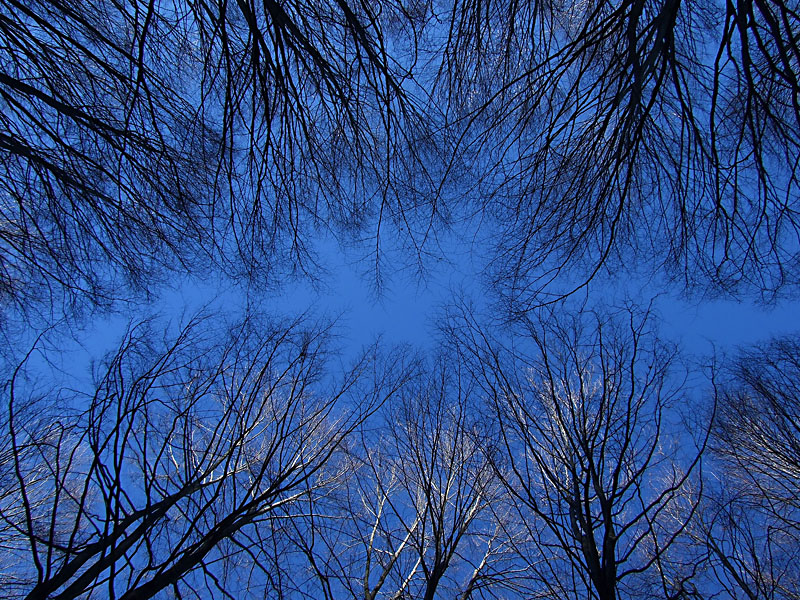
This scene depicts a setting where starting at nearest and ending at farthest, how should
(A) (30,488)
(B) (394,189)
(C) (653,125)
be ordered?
(C) (653,125) → (B) (394,189) → (A) (30,488)

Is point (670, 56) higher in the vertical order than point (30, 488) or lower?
higher

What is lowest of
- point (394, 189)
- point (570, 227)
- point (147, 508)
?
point (147, 508)

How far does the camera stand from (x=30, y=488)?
648 cm

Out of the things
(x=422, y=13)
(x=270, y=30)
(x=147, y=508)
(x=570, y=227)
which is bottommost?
(x=147, y=508)

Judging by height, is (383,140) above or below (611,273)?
above

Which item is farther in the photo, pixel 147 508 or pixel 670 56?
pixel 670 56

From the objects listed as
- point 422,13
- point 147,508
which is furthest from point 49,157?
point 422,13

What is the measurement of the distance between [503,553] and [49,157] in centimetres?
677

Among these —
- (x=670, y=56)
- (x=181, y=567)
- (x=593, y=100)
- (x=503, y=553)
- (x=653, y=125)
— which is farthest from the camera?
(x=503, y=553)

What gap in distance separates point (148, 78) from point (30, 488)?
755 centimetres

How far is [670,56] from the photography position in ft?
8.57

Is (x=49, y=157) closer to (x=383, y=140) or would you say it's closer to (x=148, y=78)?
(x=148, y=78)

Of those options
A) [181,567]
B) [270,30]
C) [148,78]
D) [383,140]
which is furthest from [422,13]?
[181,567]

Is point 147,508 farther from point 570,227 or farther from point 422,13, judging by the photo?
point 422,13
